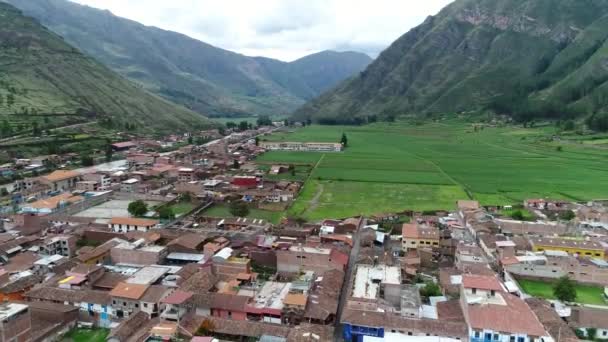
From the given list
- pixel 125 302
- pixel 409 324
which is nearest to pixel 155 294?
pixel 125 302

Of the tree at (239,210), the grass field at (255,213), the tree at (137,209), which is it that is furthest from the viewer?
A: the tree at (239,210)

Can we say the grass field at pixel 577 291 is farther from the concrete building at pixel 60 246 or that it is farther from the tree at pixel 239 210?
the concrete building at pixel 60 246

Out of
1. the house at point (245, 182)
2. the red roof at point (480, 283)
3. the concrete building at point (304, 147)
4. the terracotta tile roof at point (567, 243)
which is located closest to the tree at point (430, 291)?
the red roof at point (480, 283)

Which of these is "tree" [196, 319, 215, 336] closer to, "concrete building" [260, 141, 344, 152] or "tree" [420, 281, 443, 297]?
"tree" [420, 281, 443, 297]

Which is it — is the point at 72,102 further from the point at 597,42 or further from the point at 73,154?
the point at 597,42

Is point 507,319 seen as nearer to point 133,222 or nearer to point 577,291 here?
point 577,291

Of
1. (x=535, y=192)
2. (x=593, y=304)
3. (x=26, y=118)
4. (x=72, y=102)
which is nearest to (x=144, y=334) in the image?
(x=593, y=304)
